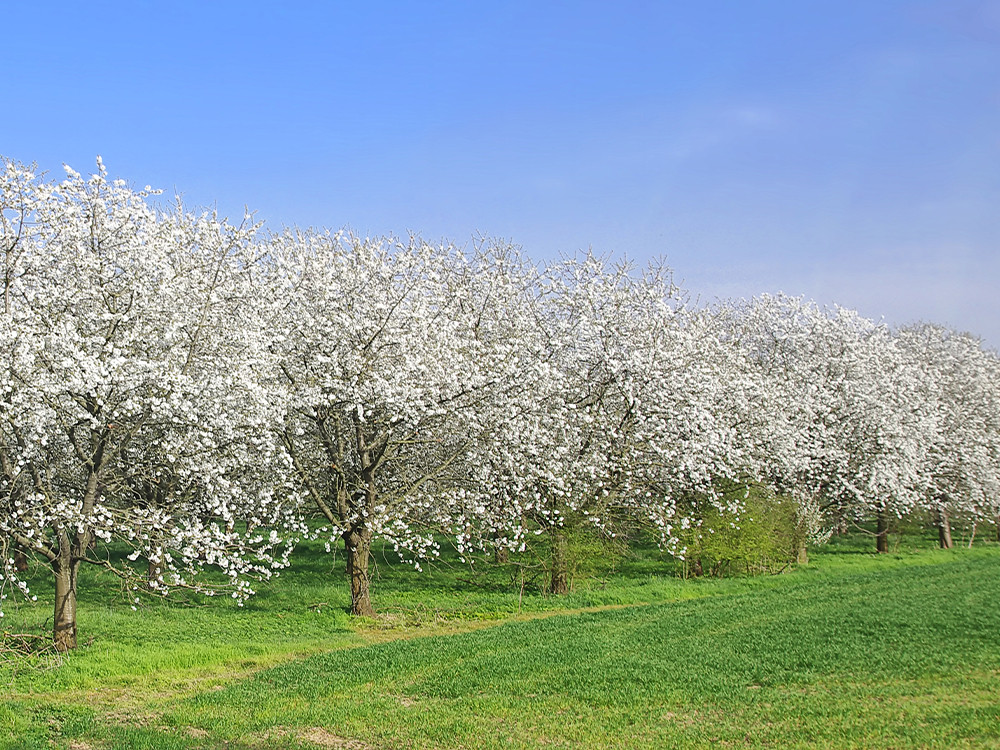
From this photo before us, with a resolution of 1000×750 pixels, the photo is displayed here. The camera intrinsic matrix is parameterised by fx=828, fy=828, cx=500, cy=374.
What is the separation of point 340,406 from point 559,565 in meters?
7.96

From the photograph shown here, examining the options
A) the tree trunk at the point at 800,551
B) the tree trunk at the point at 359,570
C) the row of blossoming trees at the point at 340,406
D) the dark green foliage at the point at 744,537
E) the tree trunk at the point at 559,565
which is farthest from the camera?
the tree trunk at the point at 800,551

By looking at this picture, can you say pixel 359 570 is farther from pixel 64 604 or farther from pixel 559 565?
pixel 64 604

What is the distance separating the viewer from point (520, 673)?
536 inches

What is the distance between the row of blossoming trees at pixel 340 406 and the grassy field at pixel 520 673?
138 cm

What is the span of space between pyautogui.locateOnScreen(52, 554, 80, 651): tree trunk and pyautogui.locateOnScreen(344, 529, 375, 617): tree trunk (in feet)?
20.8

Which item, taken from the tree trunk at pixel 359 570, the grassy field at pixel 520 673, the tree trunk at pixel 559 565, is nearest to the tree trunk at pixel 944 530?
the grassy field at pixel 520 673

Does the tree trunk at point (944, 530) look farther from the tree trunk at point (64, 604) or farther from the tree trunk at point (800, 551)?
the tree trunk at point (64, 604)

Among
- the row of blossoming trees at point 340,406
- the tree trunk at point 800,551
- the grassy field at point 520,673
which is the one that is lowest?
the grassy field at point 520,673

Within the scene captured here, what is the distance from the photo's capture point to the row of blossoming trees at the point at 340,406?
1482 cm

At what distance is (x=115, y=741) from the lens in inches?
404

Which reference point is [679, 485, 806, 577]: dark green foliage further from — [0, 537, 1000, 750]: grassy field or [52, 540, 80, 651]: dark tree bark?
[52, 540, 80, 651]: dark tree bark

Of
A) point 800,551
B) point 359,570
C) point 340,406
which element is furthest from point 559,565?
point 800,551

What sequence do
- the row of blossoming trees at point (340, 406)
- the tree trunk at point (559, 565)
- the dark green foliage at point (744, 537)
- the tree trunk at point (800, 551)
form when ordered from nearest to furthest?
1. the row of blossoming trees at point (340, 406)
2. the tree trunk at point (559, 565)
3. the dark green foliage at point (744, 537)
4. the tree trunk at point (800, 551)

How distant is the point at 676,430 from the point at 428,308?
7.61 meters
